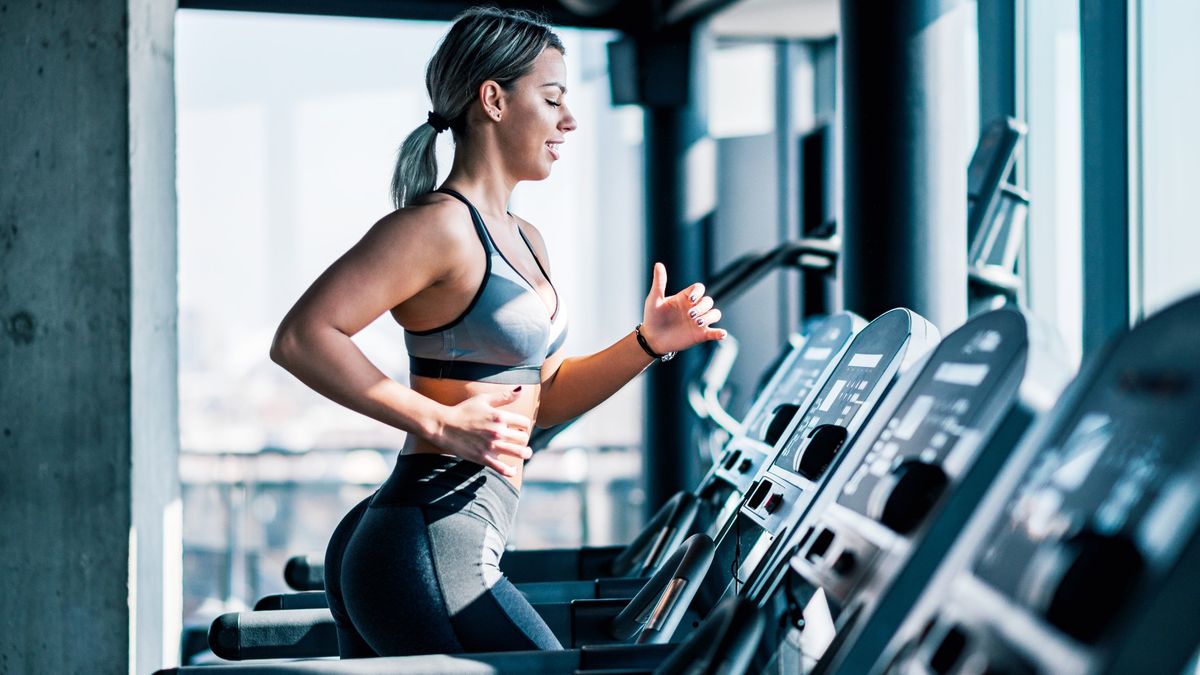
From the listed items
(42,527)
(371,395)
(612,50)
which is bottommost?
(42,527)

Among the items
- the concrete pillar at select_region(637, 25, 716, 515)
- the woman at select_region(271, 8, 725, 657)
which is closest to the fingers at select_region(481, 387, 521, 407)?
the woman at select_region(271, 8, 725, 657)

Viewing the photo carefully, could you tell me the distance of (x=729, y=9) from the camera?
5062 millimetres

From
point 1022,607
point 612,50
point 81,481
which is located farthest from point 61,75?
point 612,50

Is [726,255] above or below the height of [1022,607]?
above

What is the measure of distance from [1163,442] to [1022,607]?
0.51 feet

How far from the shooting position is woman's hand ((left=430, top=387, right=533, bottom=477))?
1.51m

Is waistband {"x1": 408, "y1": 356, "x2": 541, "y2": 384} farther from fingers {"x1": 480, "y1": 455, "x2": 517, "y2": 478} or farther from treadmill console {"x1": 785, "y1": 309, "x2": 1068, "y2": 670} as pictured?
treadmill console {"x1": 785, "y1": 309, "x2": 1068, "y2": 670}

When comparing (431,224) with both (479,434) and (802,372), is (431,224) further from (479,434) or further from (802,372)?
(802,372)

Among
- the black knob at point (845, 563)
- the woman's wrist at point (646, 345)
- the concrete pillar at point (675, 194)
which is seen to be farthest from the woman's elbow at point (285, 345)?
the concrete pillar at point (675, 194)

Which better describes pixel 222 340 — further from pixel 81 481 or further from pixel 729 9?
pixel 81 481

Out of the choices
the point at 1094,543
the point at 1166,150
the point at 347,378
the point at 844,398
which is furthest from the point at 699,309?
the point at 1166,150

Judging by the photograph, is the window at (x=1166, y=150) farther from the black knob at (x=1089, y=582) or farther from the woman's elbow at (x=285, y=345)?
the black knob at (x=1089, y=582)

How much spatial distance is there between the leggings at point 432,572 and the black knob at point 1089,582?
0.87 m

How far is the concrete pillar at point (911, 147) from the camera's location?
2.44 meters
